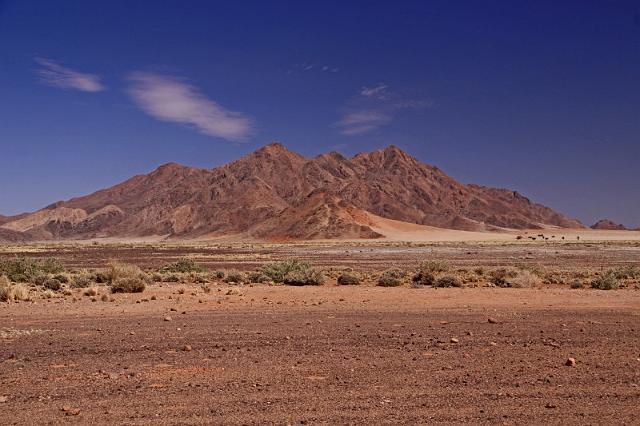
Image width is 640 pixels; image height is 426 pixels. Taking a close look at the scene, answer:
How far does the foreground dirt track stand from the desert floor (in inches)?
1.3

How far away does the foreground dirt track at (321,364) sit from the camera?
7.14 metres

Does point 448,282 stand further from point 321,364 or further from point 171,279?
point 321,364

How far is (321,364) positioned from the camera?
A: 956 cm

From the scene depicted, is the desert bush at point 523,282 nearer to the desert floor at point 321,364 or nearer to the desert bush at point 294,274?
the desert floor at point 321,364

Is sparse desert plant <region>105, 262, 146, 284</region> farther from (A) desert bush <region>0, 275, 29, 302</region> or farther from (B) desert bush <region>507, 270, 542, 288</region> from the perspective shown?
(B) desert bush <region>507, 270, 542, 288</region>

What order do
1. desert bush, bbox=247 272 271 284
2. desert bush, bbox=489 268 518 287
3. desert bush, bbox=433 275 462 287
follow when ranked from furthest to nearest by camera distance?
1. desert bush, bbox=247 272 271 284
2. desert bush, bbox=489 268 518 287
3. desert bush, bbox=433 275 462 287

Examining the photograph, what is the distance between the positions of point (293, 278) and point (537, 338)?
1540 cm

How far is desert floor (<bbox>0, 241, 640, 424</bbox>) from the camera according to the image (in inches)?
281

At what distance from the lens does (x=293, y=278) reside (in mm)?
26234

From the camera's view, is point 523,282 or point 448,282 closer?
point 523,282

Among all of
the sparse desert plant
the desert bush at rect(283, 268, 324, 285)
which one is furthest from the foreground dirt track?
the desert bush at rect(283, 268, 324, 285)

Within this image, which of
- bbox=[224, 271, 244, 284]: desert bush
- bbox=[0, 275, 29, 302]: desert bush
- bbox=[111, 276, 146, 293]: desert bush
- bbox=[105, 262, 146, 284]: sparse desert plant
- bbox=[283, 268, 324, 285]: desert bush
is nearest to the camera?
bbox=[0, 275, 29, 302]: desert bush

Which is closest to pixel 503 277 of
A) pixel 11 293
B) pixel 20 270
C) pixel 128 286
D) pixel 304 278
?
pixel 304 278

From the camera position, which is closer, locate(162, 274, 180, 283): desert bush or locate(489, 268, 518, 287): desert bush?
locate(489, 268, 518, 287): desert bush
